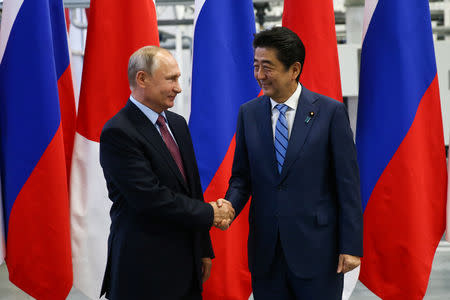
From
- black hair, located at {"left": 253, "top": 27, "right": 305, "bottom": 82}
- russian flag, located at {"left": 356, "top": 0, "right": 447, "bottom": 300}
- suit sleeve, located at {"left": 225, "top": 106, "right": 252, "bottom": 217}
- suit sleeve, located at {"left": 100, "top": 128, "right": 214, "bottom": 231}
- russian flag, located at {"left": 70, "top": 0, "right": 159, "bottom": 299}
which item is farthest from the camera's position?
russian flag, located at {"left": 70, "top": 0, "right": 159, "bottom": 299}

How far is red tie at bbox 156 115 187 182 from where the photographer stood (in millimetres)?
1742

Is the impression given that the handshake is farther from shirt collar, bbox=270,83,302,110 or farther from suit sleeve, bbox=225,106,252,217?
shirt collar, bbox=270,83,302,110

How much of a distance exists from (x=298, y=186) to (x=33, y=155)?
1.19 m

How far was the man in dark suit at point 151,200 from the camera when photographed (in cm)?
160

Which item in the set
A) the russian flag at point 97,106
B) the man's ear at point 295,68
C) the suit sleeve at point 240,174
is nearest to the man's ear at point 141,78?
the suit sleeve at point 240,174

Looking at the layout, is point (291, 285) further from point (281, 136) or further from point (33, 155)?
point (33, 155)

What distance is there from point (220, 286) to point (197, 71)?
968 millimetres

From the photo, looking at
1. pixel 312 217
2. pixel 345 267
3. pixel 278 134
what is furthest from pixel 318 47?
pixel 345 267

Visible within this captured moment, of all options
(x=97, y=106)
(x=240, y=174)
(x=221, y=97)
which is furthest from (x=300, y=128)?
(x=97, y=106)

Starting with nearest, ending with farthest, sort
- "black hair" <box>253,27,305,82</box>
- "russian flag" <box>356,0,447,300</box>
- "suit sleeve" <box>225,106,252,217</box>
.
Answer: "black hair" <box>253,27,305,82</box> < "suit sleeve" <box>225,106,252,217</box> < "russian flag" <box>356,0,447,300</box>

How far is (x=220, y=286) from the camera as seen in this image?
2287mm

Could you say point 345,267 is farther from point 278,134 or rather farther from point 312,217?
point 278,134

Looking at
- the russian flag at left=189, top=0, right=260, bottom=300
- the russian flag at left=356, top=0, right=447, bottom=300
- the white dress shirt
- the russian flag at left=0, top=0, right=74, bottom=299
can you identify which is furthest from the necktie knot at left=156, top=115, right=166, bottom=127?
the russian flag at left=356, top=0, right=447, bottom=300

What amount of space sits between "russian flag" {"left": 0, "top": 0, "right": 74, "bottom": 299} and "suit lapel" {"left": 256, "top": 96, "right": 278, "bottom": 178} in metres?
0.95
